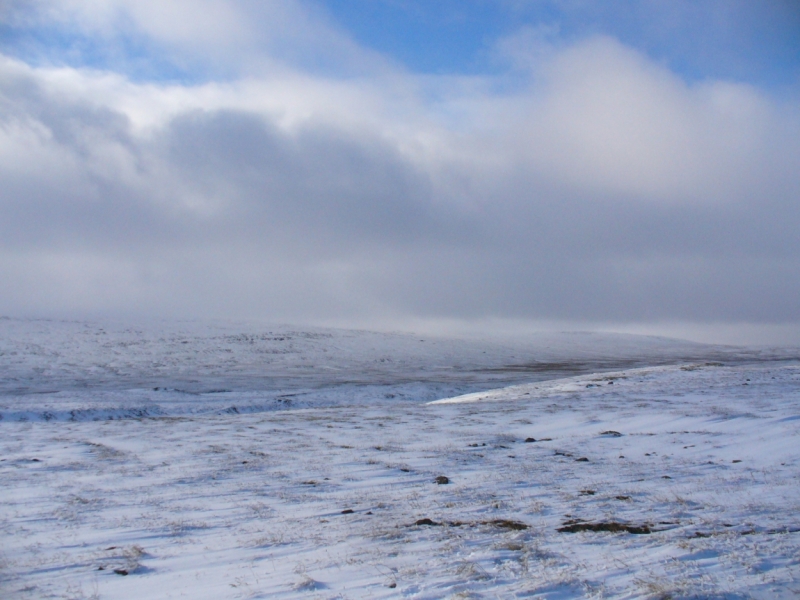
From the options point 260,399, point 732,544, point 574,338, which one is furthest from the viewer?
point 574,338

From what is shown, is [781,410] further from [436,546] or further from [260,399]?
[260,399]

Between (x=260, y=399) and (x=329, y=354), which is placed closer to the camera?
(x=260, y=399)

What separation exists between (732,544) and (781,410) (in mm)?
13556

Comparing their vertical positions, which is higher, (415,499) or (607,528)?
(607,528)

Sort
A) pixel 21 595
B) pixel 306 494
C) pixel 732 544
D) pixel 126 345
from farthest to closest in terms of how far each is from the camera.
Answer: pixel 126 345 → pixel 306 494 → pixel 732 544 → pixel 21 595

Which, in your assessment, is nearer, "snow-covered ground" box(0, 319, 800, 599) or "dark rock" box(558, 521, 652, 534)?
"snow-covered ground" box(0, 319, 800, 599)

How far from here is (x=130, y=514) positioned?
940cm

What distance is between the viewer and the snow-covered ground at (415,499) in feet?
21.7

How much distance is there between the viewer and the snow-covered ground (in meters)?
6.61

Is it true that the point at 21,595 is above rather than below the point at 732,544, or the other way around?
below

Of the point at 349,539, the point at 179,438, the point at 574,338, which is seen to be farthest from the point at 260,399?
the point at 574,338

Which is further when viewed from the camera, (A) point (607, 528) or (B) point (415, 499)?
(B) point (415, 499)

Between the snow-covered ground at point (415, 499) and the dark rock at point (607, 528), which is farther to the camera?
the dark rock at point (607, 528)

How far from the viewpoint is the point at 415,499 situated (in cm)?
1012
